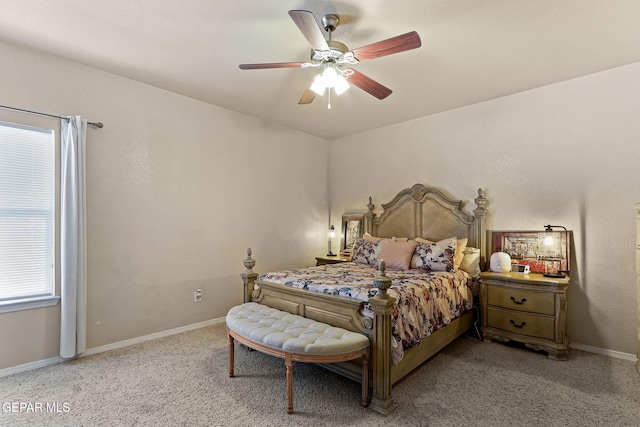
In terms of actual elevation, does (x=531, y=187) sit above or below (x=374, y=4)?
below

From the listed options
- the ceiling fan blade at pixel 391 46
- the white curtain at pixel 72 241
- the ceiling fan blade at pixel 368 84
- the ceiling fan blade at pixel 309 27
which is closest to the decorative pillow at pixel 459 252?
the ceiling fan blade at pixel 368 84

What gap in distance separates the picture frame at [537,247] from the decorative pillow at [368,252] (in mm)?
A: 1307

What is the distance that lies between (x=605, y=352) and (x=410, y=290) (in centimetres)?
218

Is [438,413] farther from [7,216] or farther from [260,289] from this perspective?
[7,216]

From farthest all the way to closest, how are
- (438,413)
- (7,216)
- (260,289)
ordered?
(260,289), (7,216), (438,413)

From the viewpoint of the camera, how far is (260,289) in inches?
129

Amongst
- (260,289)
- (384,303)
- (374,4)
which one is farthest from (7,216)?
(374,4)

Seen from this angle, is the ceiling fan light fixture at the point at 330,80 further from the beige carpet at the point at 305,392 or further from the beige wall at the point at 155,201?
the beige carpet at the point at 305,392

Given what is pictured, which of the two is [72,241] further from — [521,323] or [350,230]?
[521,323]

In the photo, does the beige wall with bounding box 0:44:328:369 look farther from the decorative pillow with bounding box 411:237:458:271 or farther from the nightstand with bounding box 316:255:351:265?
the decorative pillow with bounding box 411:237:458:271

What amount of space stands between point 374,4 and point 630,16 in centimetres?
187

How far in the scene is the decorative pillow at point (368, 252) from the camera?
4.12m

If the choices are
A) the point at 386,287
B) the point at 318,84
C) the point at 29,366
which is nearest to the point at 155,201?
the point at 29,366

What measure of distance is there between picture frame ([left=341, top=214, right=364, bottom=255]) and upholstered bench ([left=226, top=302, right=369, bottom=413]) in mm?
2633
